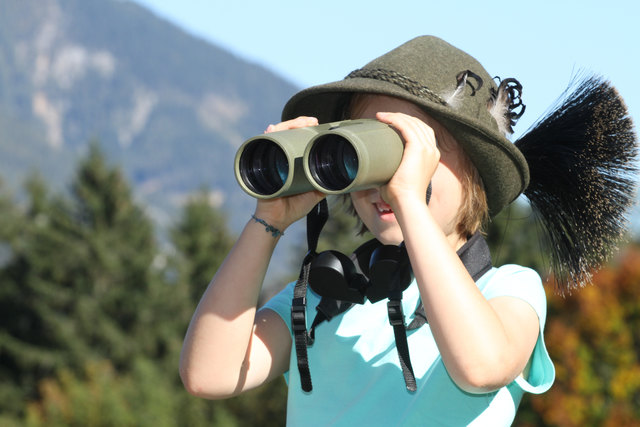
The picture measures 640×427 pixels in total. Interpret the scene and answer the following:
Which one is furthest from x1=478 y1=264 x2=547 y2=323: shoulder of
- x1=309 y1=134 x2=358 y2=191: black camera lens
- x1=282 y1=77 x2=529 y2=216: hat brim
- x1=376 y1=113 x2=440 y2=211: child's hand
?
x1=309 y1=134 x2=358 y2=191: black camera lens

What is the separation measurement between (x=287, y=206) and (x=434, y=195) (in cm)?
37

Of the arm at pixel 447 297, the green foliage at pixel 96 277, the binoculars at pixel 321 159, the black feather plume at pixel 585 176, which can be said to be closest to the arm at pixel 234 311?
the binoculars at pixel 321 159

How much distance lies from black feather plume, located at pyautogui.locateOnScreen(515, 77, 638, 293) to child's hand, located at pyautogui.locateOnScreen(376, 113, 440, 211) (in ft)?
1.89

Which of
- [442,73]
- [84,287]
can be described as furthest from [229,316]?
[84,287]

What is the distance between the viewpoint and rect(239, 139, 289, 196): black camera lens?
1.98 m

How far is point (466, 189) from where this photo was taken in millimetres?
2205

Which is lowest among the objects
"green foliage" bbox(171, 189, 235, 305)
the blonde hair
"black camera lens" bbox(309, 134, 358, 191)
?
the blonde hair

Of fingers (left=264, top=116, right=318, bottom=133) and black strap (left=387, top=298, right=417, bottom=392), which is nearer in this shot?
black strap (left=387, top=298, right=417, bottom=392)

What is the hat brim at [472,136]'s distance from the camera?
2.05 meters

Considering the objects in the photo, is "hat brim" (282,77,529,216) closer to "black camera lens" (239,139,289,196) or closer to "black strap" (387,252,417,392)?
"black camera lens" (239,139,289,196)

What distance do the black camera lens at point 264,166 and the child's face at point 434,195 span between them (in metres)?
0.27

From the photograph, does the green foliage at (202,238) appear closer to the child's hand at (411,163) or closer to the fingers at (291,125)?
the fingers at (291,125)

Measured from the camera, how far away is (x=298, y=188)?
1.98 m

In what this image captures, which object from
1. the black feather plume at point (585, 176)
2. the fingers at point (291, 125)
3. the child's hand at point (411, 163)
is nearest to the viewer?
the child's hand at point (411, 163)
